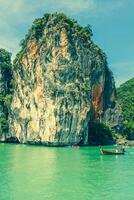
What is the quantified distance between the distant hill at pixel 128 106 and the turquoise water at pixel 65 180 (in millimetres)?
42524

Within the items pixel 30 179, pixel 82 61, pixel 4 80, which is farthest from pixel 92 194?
pixel 4 80

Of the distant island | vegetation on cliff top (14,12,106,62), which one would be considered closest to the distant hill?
the distant island

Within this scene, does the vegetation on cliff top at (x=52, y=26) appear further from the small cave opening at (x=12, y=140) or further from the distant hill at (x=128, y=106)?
the distant hill at (x=128, y=106)

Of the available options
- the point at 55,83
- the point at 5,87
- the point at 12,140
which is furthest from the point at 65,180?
the point at 5,87

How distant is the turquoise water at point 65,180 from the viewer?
21141 mm

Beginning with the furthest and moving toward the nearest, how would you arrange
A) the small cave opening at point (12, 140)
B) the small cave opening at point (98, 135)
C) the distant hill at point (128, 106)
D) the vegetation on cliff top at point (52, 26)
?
1. the distant hill at point (128, 106)
2. the small cave opening at point (12, 140)
3. the small cave opening at point (98, 135)
4. the vegetation on cliff top at point (52, 26)

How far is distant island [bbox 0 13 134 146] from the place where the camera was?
58.4 meters

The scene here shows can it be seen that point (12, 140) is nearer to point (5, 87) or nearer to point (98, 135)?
point (5, 87)

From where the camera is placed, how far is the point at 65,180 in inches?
1001

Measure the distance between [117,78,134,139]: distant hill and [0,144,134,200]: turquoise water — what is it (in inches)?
1674

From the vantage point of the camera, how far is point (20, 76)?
216 ft

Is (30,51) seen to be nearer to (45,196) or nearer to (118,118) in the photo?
(118,118)

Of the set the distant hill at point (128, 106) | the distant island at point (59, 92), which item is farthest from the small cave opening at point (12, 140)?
the distant hill at point (128, 106)

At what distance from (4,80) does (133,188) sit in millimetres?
53733
